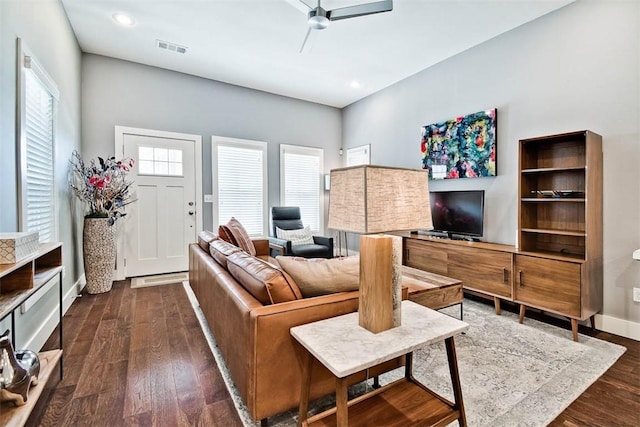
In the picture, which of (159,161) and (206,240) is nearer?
(206,240)

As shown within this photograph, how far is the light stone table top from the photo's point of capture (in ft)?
3.44

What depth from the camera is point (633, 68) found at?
2475mm

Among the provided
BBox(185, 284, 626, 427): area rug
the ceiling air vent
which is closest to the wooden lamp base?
BBox(185, 284, 626, 427): area rug

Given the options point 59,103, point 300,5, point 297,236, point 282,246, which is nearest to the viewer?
point 300,5

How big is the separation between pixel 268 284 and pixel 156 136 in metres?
3.86

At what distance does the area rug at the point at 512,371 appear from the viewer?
1601 mm

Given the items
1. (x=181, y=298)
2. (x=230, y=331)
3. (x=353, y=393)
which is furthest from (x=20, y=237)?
(x=181, y=298)

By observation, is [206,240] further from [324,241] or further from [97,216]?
[324,241]

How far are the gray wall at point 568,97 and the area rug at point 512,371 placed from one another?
2.35ft

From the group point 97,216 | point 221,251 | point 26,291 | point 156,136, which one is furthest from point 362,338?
point 156,136

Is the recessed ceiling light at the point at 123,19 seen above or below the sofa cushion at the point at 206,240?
above

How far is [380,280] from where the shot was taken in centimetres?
124

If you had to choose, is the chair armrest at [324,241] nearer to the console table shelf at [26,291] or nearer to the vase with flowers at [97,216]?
the vase with flowers at [97,216]

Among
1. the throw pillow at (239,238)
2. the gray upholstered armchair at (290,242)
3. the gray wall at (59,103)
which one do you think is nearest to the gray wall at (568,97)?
the gray upholstered armchair at (290,242)
